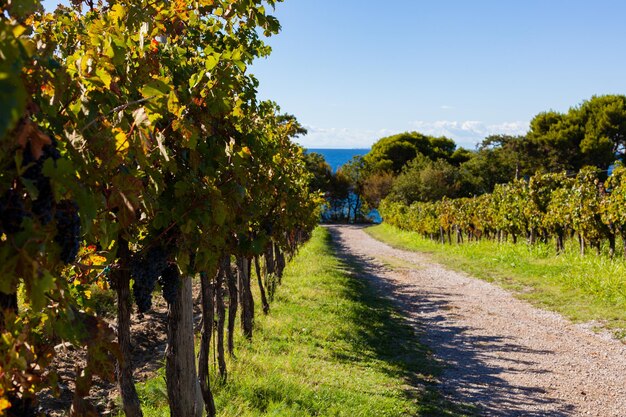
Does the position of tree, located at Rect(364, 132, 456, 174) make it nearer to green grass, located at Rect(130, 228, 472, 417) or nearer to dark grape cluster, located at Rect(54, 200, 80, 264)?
green grass, located at Rect(130, 228, 472, 417)

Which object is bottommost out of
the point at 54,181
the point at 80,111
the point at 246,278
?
the point at 246,278

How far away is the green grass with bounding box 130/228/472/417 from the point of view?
218 inches

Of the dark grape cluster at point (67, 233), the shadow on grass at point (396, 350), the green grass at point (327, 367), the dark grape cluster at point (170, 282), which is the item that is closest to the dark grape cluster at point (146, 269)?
the dark grape cluster at point (170, 282)

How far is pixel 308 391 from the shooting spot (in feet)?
19.1

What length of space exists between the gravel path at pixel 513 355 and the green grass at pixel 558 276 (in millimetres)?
550

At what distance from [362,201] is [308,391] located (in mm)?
51600

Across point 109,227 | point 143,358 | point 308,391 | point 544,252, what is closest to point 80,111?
point 109,227

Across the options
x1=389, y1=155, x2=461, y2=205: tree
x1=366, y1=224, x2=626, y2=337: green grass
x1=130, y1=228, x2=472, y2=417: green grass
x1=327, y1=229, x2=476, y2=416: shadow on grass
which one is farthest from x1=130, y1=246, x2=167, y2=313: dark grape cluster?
x1=389, y1=155, x2=461, y2=205: tree

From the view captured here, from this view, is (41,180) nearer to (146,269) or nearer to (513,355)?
(146,269)

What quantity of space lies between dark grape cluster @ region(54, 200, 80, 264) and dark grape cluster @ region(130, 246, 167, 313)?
146cm

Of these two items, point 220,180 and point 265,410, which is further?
point 265,410

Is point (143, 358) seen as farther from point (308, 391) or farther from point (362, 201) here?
point (362, 201)

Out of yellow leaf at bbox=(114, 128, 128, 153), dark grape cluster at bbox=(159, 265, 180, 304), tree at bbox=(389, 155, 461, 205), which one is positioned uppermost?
tree at bbox=(389, 155, 461, 205)

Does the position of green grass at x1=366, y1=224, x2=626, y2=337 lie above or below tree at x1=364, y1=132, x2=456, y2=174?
below
